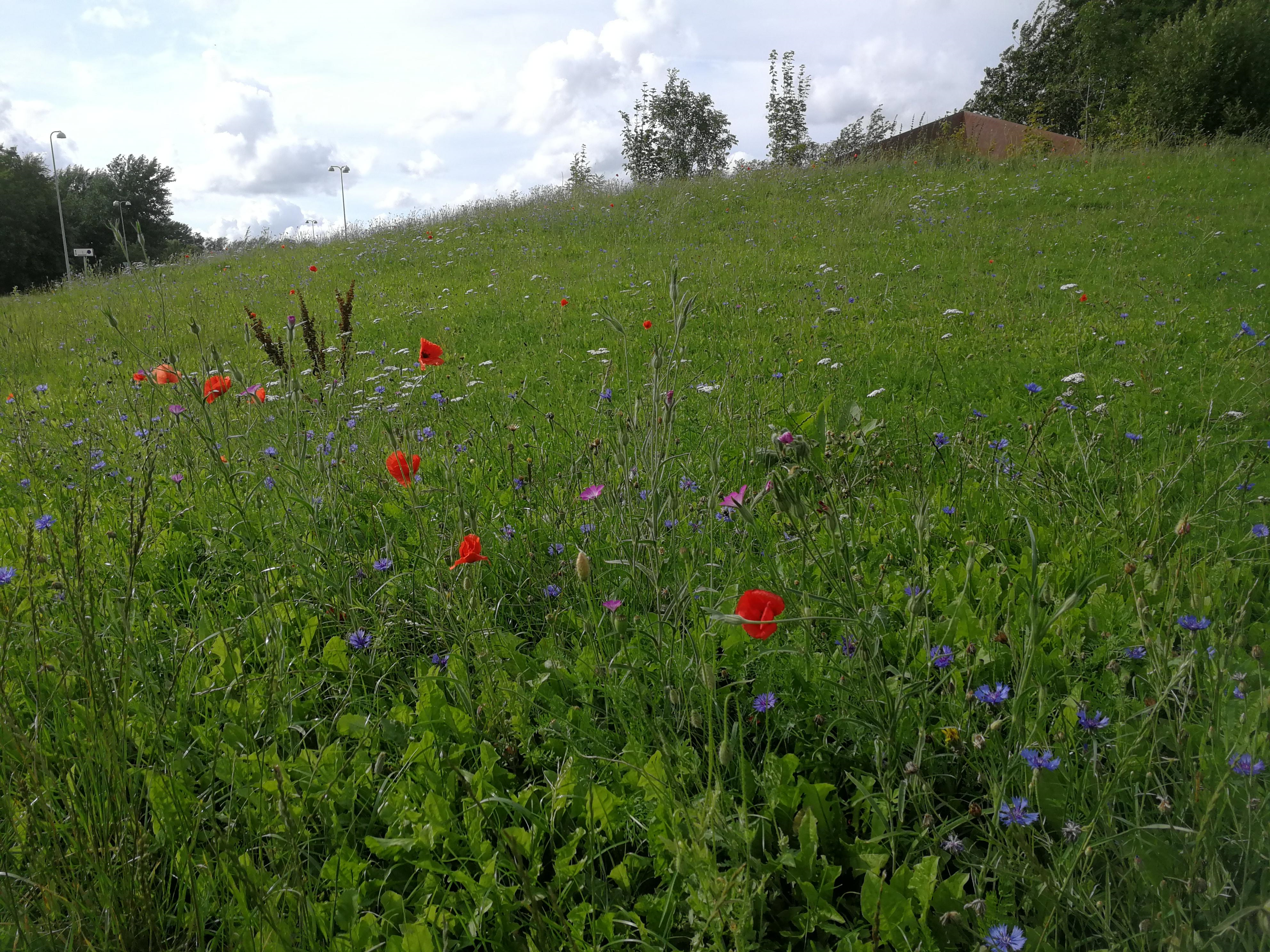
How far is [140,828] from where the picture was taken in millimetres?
1087

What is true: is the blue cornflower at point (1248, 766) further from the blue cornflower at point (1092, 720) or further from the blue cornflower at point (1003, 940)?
the blue cornflower at point (1003, 940)

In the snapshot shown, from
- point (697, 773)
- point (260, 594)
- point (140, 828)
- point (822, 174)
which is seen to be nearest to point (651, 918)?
point (697, 773)

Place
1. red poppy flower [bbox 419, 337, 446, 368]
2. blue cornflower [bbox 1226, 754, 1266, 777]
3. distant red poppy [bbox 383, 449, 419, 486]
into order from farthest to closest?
red poppy flower [bbox 419, 337, 446, 368], distant red poppy [bbox 383, 449, 419, 486], blue cornflower [bbox 1226, 754, 1266, 777]

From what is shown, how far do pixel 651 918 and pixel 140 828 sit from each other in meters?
0.85

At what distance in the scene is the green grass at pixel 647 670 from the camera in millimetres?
1040

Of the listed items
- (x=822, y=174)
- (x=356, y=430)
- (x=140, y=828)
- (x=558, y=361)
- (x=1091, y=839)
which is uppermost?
(x=822, y=174)

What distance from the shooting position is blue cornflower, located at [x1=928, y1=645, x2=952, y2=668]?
1315mm

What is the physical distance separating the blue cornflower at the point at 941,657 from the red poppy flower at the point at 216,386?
204cm

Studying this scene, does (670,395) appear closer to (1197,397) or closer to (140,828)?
(140,828)

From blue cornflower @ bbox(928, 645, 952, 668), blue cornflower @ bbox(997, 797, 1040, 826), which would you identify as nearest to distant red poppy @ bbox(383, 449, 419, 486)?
blue cornflower @ bbox(928, 645, 952, 668)

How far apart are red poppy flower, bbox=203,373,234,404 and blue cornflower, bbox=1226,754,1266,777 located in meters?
2.42

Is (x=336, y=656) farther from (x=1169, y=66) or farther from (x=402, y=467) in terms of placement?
(x=1169, y=66)

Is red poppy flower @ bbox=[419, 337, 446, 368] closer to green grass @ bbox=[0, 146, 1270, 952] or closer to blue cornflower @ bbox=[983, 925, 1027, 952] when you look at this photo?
green grass @ bbox=[0, 146, 1270, 952]

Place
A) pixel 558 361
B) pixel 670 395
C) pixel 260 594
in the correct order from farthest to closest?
pixel 558 361 < pixel 260 594 < pixel 670 395
